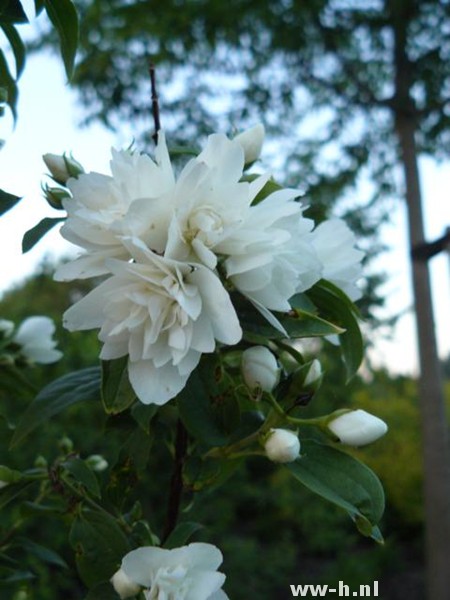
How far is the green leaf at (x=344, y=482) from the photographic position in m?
0.65

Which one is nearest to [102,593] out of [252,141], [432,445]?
[252,141]

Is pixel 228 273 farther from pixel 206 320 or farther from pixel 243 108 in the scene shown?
pixel 243 108

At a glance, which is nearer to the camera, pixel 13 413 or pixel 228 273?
pixel 228 273

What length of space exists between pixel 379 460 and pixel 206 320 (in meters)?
4.84

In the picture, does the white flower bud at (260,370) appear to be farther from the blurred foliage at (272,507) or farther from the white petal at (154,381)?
the blurred foliage at (272,507)

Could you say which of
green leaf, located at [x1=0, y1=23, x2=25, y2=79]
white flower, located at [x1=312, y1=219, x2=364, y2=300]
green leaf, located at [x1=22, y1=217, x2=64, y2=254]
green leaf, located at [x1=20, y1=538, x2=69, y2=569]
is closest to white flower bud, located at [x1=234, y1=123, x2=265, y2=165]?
white flower, located at [x1=312, y1=219, x2=364, y2=300]

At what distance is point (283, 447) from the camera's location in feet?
2.13

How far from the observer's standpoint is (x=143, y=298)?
60cm

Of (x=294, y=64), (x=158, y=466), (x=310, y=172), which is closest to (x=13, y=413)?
(x=158, y=466)

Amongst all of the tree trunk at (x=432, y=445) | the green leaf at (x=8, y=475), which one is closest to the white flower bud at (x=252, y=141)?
the green leaf at (x=8, y=475)

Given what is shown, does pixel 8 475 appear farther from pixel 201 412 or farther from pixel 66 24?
pixel 66 24

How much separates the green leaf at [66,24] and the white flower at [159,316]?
31 cm

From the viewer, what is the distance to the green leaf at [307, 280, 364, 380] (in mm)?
744

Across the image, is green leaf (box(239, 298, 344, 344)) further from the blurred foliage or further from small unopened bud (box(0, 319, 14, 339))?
the blurred foliage
